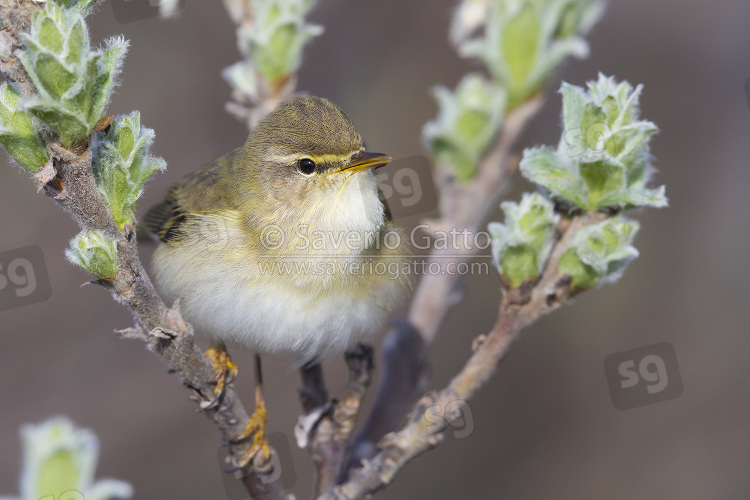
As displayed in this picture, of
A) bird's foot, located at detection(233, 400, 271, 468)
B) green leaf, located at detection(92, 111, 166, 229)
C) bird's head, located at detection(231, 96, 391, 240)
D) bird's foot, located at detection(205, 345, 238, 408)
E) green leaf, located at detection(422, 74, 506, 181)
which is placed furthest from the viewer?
bird's head, located at detection(231, 96, 391, 240)

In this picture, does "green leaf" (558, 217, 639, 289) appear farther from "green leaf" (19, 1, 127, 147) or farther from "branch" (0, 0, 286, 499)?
"green leaf" (19, 1, 127, 147)

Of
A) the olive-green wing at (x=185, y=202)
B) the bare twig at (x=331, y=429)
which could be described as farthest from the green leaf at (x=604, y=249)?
the olive-green wing at (x=185, y=202)

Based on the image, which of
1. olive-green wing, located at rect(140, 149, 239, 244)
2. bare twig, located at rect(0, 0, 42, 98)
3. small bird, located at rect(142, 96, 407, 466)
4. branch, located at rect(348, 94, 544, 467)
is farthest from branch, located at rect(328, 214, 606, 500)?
olive-green wing, located at rect(140, 149, 239, 244)

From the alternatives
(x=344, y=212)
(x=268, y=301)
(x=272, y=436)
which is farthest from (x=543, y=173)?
(x=272, y=436)

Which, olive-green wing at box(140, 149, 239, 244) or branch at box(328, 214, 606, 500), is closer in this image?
branch at box(328, 214, 606, 500)

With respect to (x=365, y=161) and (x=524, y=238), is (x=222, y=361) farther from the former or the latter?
(x=524, y=238)

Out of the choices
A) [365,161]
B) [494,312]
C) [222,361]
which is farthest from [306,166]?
[494,312]

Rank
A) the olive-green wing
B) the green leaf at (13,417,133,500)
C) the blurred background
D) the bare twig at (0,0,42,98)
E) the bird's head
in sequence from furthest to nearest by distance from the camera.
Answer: the blurred background < the olive-green wing < the bird's head < the bare twig at (0,0,42,98) < the green leaf at (13,417,133,500)

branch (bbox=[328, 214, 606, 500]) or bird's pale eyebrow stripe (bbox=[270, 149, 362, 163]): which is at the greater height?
bird's pale eyebrow stripe (bbox=[270, 149, 362, 163])

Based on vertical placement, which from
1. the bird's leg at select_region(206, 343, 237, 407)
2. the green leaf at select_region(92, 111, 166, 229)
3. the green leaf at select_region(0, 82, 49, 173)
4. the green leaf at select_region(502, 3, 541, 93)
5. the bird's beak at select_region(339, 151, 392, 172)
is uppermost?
the green leaf at select_region(502, 3, 541, 93)
